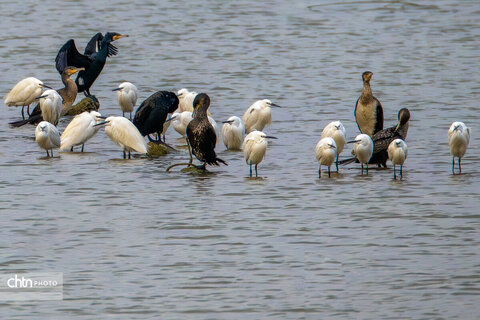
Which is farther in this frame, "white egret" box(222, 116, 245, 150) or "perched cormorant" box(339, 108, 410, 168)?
"white egret" box(222, 116, 245, 150)

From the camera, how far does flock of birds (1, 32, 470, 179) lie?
614 inches

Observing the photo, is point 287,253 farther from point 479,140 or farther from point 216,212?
point 479,140

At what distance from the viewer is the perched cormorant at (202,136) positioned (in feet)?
52.1

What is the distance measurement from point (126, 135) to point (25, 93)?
405cm

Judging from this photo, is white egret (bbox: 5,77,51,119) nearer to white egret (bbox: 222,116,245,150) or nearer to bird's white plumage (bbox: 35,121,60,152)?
bird's white plumage (bbox: 35,121,60,152)

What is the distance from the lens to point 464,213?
45.2 ft

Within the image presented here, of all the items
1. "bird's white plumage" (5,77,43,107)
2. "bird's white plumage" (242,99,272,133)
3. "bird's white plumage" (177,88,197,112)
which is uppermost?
"bird's white plumage" (5,77,43,107)

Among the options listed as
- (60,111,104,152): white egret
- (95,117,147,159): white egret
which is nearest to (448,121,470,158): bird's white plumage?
(95,117,147,159): white egret

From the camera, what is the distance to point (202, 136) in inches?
623

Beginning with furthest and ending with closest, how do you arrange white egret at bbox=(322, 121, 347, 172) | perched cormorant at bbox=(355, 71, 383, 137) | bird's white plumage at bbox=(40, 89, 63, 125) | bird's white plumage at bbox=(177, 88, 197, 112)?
bird's white plumage at bbox=(177, 88, 197, 112), bird's white plumage at bbox=(40, 89, 63, 125), perched cormorant at bbox=(355, 71, 383, 137), white egret at bbox=(322, 121, 347, 172)

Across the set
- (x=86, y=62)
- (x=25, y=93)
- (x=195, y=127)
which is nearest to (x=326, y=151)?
(x=195, y=127)

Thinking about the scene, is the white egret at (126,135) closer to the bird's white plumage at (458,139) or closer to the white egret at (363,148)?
the white egret at (363,148)

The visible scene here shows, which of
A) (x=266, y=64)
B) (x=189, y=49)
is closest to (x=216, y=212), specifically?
(x=266, y=64)

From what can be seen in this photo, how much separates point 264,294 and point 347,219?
2.92 m
